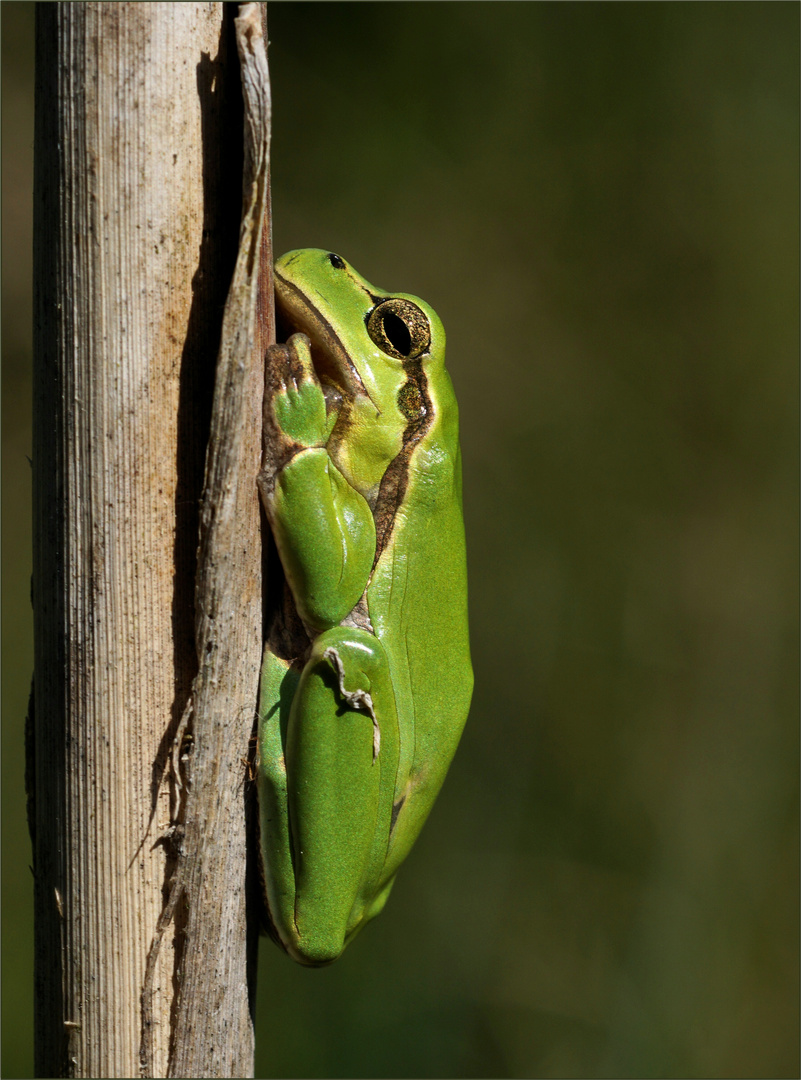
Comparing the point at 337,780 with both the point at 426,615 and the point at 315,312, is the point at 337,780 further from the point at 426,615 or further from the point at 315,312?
the point at 315,312

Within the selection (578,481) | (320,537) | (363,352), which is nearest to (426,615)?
(320,537)

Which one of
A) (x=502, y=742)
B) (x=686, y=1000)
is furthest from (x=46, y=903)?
(x=686, y=1000)

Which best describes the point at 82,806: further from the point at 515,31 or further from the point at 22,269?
the point at 515,31

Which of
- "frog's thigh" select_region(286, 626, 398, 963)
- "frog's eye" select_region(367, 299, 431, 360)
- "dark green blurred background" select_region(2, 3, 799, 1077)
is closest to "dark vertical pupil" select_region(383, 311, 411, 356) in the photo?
"frog's eye" select_region(367, 299, 431, 360)

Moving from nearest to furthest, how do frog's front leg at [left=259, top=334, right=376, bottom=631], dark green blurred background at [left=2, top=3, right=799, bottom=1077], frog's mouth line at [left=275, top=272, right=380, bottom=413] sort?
frog's front leg at [left=259, top=334, right=376, bottom=631] < frog's mouth line at [left=275, top=272, right=380, bottom=413] < dark green blurred background at [left=2, top=3, right=799, bottom=1077]

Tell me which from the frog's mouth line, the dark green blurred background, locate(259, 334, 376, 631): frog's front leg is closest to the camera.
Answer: locate(259, 334, 376, 631): frog's front leg

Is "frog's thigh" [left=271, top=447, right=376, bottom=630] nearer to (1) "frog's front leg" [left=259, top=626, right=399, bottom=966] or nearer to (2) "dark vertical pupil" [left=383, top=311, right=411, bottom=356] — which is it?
(1) "frog's front leg" [left=259, top=626, right=399, bottom=966]
